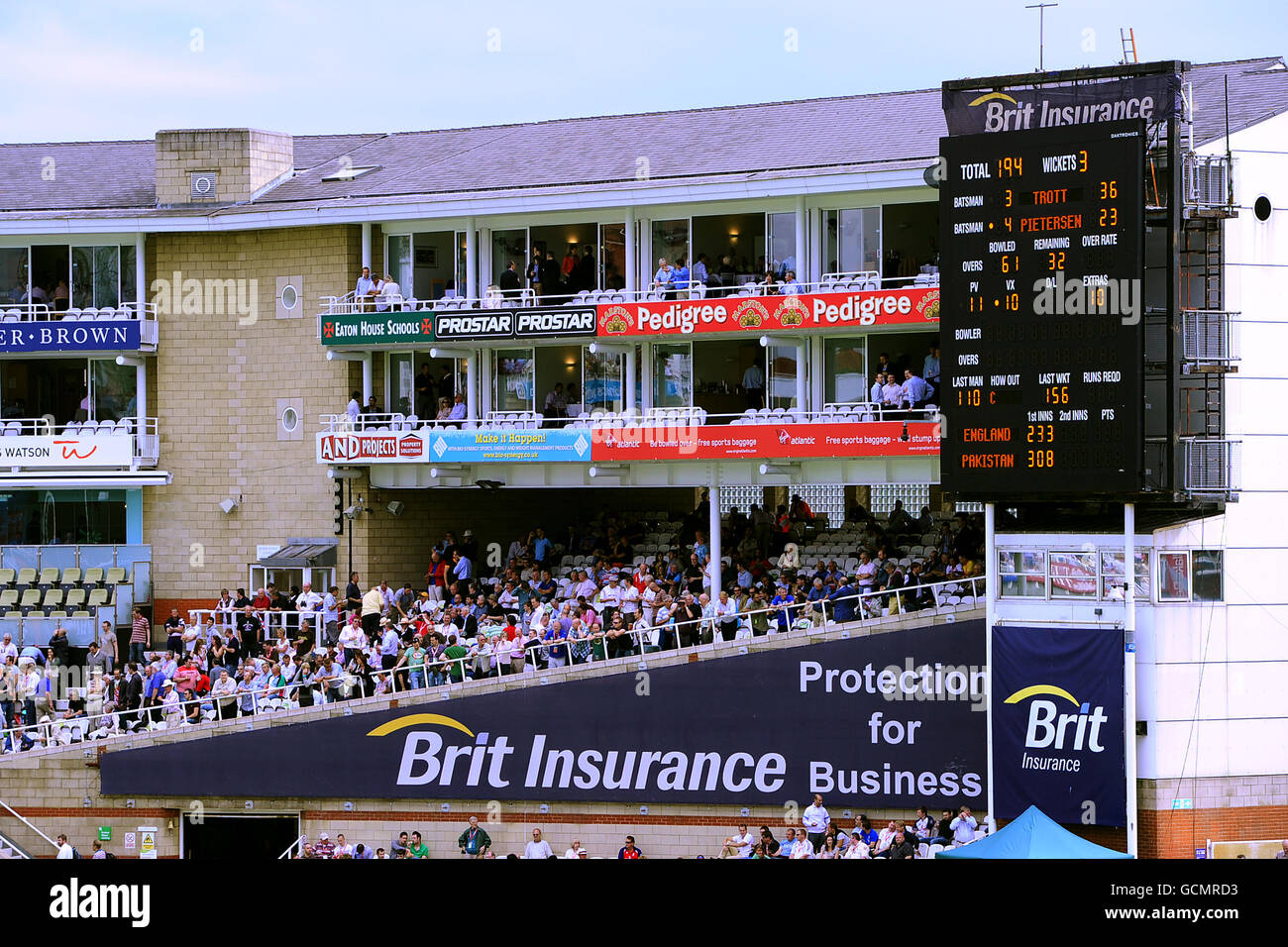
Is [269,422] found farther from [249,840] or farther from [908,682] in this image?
[908,682]

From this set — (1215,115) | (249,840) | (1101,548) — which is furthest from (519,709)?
(1215,115)

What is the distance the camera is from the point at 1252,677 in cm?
2472

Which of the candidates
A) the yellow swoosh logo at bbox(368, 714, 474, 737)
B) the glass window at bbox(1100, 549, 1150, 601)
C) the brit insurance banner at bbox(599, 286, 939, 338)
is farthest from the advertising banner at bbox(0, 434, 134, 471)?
the glass window at bbox(1100, 549, 1150, 601)

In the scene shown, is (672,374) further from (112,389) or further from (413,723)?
(112,389)

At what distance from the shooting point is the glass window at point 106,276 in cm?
3703

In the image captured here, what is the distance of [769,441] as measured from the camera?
1212 inches

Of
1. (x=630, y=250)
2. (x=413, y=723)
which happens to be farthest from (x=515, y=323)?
(x=413, y=723)

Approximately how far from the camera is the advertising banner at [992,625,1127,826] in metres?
23.6

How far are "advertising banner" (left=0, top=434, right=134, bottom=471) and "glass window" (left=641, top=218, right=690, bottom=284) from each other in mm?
11944

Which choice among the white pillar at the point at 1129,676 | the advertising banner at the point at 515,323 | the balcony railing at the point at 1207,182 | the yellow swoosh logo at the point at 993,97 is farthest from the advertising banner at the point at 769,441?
the yellow swoosh logo at the point at 993,97

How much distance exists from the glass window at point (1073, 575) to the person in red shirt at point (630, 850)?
7181 millimetres

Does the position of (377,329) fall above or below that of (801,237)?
below

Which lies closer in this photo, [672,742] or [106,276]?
[672,742]

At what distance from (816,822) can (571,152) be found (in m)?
16.8
